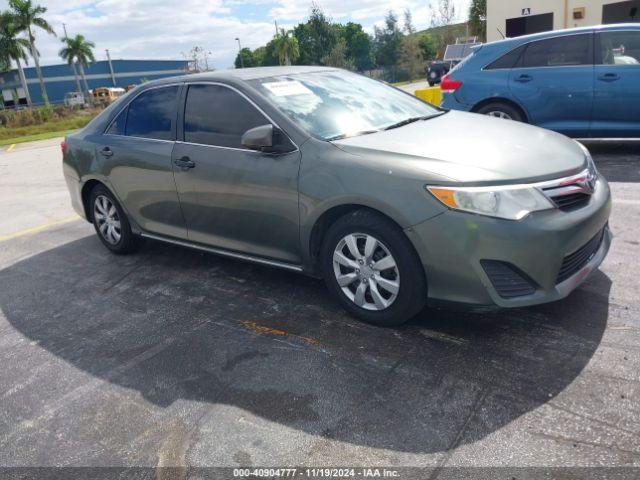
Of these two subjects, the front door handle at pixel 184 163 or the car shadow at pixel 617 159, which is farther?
the car shadow at pixel 617 159

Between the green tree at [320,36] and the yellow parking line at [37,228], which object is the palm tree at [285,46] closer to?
the green tree at [320,36]

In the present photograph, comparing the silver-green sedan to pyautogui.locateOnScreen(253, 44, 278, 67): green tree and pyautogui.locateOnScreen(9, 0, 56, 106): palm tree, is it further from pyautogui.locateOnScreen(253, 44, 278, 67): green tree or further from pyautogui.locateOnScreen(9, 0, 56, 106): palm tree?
pyautogui.locateOnScreen(253, 44, 278, 67): green tree

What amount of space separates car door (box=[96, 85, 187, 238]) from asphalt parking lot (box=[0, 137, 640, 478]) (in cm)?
63

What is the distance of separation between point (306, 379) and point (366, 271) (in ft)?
2.47

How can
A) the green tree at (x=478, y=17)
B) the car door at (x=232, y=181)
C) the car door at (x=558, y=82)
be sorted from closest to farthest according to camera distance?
the car door at (x=232, y=181) < the car door at (x=558, y=82) < the green tree at (x=478, y=17)

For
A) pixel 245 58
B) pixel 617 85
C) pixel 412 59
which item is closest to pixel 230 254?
pixel 617 85

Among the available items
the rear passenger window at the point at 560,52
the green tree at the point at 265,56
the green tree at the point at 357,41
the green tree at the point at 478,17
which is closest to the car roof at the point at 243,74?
the rear passenger window at the point at 560,52

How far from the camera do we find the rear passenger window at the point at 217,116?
3.90 m

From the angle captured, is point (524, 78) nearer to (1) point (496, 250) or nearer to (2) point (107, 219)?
(1) point (496, 250)

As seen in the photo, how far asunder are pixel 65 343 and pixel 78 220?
3786mm

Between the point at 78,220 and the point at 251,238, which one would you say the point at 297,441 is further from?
the point at 78,220

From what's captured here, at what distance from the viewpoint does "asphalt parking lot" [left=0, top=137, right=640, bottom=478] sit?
2.42 m

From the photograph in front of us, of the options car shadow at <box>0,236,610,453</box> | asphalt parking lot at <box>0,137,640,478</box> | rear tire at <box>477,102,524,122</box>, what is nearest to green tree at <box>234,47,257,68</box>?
rear tire at <box>477,102,524,122</box>

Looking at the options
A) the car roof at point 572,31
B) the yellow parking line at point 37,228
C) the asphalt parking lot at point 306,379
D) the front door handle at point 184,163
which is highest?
the car roof at point 572,31
